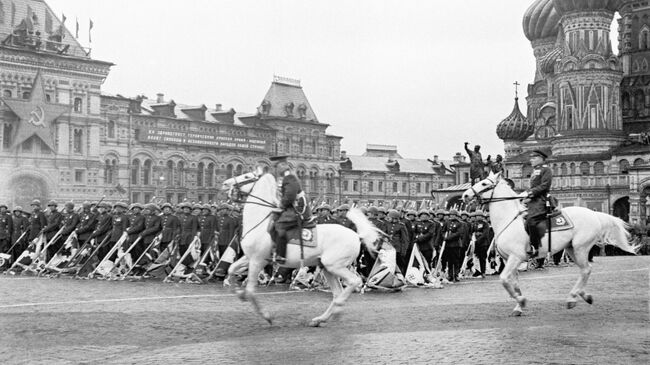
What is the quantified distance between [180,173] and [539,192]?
54433mm

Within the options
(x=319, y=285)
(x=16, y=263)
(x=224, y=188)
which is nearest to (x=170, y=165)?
(x=16, y=263)

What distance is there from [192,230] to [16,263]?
5575 mm

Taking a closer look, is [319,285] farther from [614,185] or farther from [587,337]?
[614,185]

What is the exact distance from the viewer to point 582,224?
14789 mm

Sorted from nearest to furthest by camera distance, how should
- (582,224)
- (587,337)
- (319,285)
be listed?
1. (587,337)
2. (582,224)
3. (319,285)

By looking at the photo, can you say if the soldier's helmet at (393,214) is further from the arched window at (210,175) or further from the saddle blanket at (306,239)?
the arched window at (210,175)

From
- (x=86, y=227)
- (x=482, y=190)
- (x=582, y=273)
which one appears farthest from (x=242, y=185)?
(x=86, y=227)

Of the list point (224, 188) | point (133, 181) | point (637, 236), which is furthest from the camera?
point (133, 181)

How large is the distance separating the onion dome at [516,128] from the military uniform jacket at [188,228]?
58.9 metres

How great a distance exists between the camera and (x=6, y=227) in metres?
24.2

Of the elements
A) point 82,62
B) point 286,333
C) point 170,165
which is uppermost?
point 82,62

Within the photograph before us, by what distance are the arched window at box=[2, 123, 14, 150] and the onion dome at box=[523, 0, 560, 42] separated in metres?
48.7

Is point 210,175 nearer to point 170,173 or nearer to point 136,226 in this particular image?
point 170,173

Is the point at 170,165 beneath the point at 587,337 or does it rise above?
above
